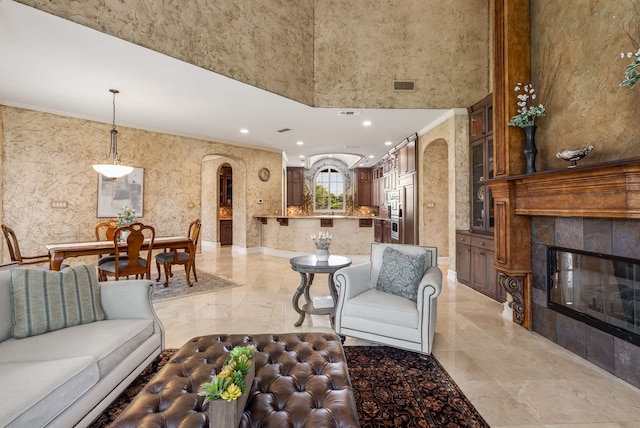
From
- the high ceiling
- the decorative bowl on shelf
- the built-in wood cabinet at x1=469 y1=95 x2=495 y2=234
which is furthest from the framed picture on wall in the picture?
the decorative bowl on shelf

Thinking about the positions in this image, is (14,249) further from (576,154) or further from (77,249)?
(576,154)

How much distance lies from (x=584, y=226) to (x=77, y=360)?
147 inches

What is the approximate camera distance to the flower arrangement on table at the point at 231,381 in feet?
3.34

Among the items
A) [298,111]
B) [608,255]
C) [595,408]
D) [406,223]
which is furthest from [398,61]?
[595,408]

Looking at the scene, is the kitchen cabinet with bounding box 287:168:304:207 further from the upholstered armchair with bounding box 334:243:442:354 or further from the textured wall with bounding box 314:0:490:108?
the upholstered armchair with bounding box 334:243:442:354

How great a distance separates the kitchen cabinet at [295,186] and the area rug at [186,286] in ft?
20.9

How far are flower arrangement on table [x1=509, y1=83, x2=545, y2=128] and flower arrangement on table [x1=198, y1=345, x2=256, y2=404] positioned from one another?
3271 mm

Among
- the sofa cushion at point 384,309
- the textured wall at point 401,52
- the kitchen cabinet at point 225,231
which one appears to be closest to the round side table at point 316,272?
the sofa cushion at point 384,309

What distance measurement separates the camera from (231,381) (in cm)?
108

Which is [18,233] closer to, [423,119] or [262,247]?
[262,247]

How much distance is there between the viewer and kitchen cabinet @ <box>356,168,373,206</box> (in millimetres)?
11570

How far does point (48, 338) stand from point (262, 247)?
258 inches

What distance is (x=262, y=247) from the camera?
328 inches

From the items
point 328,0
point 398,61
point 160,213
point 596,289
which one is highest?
point 328,0
